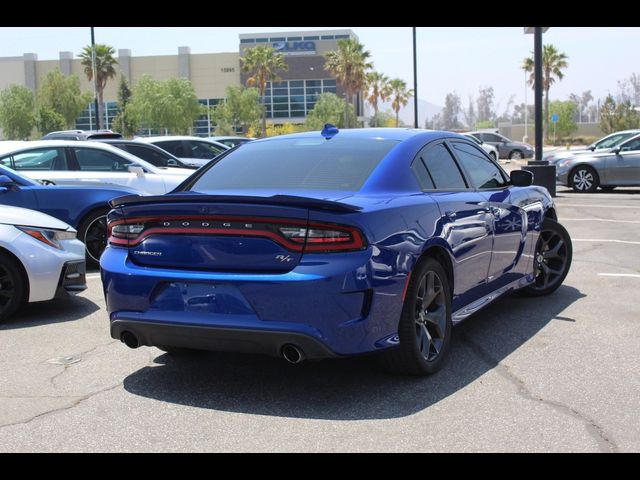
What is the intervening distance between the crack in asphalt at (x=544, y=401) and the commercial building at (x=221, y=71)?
9841 centimetres

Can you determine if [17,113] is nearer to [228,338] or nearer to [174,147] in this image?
[174,147]

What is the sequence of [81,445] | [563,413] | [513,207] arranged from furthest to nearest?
[513,207], [563,413], [81,445]

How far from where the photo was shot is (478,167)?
6.33 m

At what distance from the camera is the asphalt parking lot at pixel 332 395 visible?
12.7 feet

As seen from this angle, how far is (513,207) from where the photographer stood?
6422 mm

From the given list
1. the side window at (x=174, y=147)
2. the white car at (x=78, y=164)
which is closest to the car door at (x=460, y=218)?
the white car at (x=78, y=164)

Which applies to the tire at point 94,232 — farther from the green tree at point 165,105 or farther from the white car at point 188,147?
the green tree at point 165,105

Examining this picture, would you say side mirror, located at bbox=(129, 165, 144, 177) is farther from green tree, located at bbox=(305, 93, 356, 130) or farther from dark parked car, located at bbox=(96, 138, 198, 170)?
green tree, located at bbox=(305, 93, 356, 130)

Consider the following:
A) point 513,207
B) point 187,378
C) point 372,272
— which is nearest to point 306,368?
point 187,378

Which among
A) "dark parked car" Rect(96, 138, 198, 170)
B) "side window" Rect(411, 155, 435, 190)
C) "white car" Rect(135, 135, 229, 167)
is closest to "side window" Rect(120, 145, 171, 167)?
"dark parked car" Rect(96, 138, 198, 170)

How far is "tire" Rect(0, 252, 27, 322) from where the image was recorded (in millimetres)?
6559

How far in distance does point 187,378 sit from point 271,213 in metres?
1.37

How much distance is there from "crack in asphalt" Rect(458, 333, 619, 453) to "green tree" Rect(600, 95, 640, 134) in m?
61.9
